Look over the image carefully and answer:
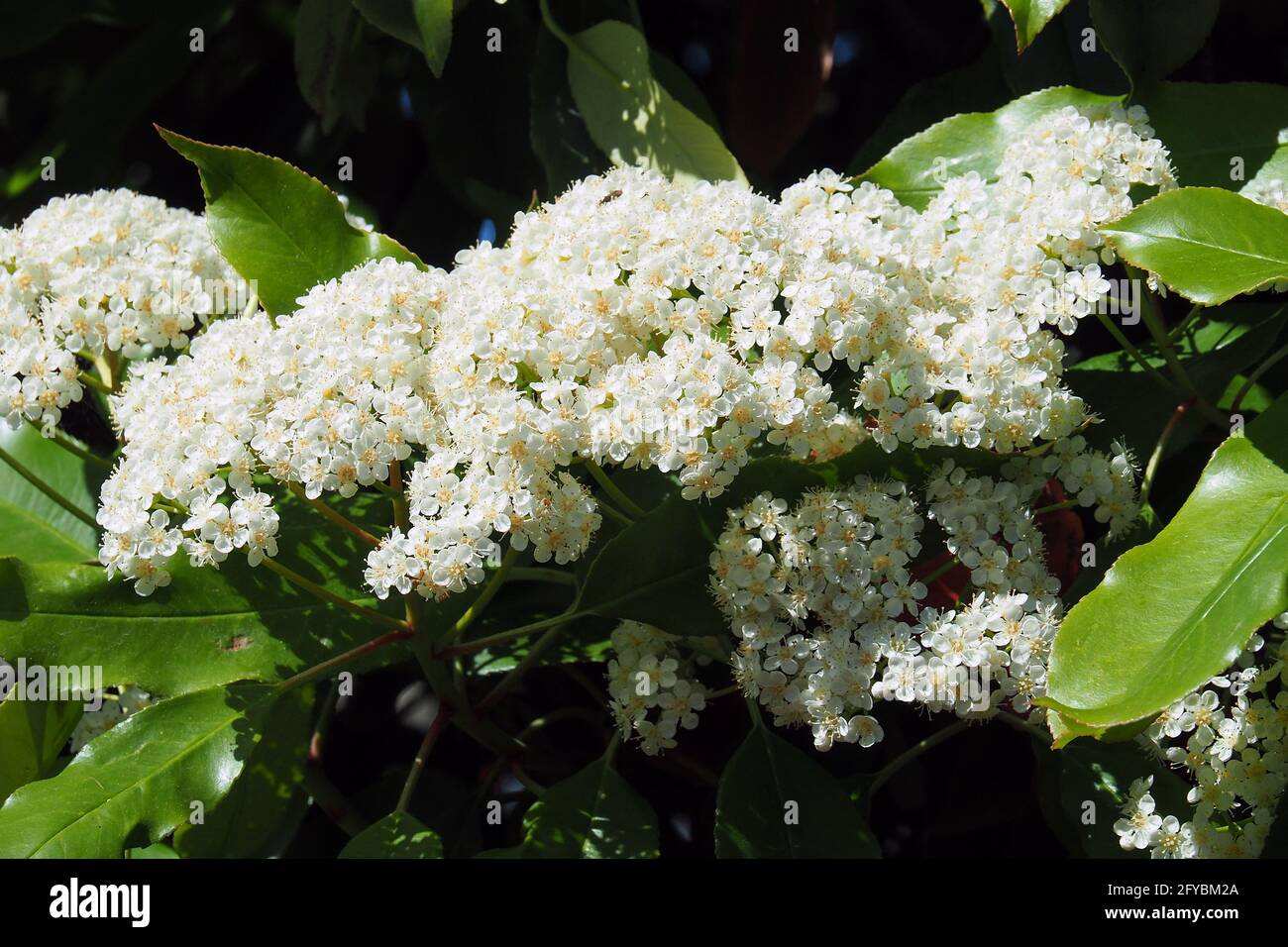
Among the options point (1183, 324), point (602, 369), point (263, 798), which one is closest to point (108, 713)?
point (263, 798)

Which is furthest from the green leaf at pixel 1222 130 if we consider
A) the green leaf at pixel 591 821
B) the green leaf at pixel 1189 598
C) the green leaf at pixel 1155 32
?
the green leaf at pixel 591 821

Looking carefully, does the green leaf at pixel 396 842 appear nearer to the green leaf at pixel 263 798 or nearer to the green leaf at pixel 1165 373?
the green leaf at pixel 263 798

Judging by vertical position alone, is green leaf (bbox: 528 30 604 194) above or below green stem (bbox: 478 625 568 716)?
above

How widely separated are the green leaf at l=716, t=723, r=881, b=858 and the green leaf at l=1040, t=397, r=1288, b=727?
1.25ft

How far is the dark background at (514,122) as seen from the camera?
2023mm

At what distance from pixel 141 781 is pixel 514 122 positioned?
1286mm

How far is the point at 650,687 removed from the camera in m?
1.59

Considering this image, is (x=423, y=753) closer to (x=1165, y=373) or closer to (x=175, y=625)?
(x=175, y=625)

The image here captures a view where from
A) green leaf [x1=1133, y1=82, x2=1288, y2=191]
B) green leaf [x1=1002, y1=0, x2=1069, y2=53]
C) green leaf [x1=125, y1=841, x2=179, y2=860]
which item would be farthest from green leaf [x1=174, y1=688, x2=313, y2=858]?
green leaf [x1=1133, y1=82, x2=1288, y2=191]

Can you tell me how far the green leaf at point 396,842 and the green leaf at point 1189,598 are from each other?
2.44 feet

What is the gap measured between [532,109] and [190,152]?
1.97ft

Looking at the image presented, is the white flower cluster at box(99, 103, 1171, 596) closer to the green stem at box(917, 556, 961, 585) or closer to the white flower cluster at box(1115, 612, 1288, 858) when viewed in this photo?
the green stem at box(917, 556, 961, 585)

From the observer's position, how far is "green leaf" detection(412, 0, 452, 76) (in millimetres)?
1752

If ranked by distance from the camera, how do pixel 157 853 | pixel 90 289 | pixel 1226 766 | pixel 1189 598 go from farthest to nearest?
pixel 157 853 → pixel 90 289 → pixel 1226 766 → pixel 1189 598
